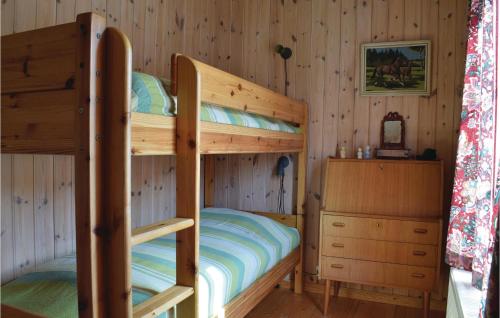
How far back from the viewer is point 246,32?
136 inches

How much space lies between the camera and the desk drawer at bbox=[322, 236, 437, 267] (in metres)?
2.58

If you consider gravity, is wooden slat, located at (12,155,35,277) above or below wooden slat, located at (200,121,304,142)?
below

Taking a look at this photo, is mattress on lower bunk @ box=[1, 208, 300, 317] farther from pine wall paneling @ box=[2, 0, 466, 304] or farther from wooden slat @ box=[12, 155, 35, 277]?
pine wall paneling @ box=[2, 0, 466, 304]

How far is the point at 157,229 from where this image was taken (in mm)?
1313

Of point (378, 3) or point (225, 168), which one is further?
point (225, 168)

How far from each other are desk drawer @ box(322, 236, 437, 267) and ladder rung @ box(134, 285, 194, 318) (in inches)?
60.4

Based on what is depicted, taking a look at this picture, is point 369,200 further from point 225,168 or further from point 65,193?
point 65,193

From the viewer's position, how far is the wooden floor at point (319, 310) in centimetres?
279

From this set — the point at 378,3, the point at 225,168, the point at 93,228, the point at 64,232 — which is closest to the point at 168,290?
the point at 93,228

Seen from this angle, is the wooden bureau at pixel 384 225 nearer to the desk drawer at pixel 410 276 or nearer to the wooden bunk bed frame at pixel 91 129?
the desk drawer at pixel 410 276

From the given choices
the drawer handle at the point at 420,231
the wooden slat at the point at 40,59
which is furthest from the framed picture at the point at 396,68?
the wooden slat at the point at 40,59

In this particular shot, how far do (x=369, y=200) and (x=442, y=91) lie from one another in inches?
38.0

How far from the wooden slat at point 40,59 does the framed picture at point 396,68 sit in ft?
7.90

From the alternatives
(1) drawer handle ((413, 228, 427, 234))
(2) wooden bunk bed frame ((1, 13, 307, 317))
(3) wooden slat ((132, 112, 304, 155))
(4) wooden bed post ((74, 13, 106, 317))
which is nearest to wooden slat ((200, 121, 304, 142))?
(3) wooden slat ((132, 112, 304, 155))
